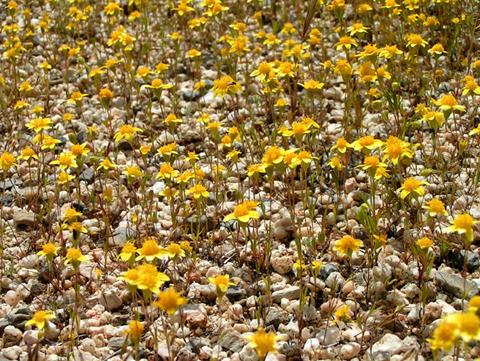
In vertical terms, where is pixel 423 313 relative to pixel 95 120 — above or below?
below

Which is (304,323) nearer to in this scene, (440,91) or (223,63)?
(440,91)

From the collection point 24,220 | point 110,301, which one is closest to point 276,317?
point 110,301

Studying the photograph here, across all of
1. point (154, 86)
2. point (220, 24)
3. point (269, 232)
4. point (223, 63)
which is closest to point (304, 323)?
point (269, 232)

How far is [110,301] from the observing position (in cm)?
322

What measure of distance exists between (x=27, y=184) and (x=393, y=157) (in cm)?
234

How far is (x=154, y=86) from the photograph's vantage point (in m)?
4.48

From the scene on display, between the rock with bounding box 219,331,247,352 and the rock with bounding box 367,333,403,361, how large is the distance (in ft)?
1.80

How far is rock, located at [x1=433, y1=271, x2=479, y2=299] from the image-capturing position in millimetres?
3000

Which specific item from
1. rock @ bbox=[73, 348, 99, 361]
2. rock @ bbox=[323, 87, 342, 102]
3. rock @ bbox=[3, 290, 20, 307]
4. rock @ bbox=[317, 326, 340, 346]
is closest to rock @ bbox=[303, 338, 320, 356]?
rock @ bbox=[317, 326, 340, 346]

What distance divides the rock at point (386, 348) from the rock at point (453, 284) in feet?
1.38

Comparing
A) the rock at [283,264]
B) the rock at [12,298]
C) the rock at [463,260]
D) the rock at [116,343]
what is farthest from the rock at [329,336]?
the rock at [12,298]

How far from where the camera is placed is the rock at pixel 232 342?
9.46 feet

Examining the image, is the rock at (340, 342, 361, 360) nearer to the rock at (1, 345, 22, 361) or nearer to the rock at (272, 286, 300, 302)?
the rock at (272, 286, 300, 302)

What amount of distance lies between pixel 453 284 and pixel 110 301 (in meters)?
1.63
